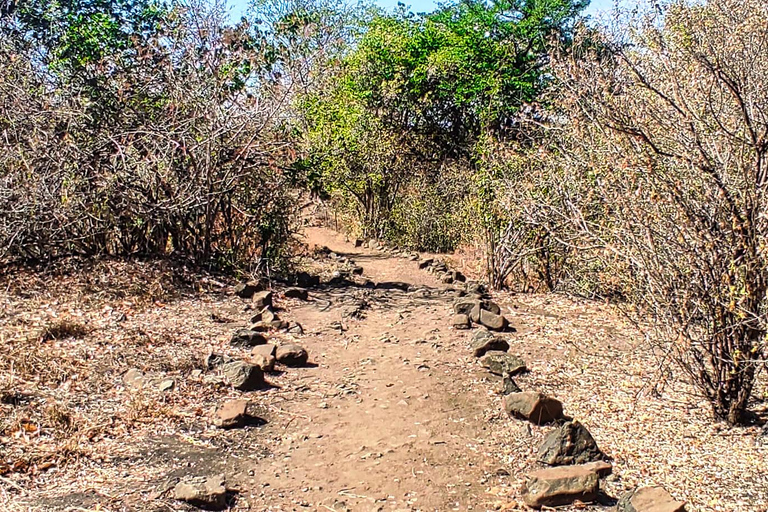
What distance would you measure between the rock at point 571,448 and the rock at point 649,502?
59cm

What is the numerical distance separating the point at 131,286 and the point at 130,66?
8.72 feet

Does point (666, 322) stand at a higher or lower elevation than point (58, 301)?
higher

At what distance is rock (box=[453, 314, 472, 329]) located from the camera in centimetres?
718

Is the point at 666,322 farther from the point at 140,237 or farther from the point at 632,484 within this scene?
the point at 140,237

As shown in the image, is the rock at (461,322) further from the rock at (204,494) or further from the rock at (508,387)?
the rock at (204,494)

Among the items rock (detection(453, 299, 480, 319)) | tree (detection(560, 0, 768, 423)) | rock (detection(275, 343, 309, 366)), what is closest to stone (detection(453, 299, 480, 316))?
rock (detection(453, 299, 480, 319))

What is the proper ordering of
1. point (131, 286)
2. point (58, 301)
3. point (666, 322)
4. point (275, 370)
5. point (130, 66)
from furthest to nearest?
point (130, 66) → point (131, 286) → point (58, 301) → point (275, 370) → point (666, 322)

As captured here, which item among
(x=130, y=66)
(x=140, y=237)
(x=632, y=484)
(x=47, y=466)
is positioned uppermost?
(x=130, y=66)

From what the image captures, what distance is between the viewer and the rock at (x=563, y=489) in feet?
12.6

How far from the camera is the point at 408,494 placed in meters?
4.08

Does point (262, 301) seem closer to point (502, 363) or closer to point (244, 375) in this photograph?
point (244, 375)

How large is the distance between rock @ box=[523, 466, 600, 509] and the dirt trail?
304 mm

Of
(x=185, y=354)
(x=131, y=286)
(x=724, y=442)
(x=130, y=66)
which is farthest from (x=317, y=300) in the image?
(x=724, y=442)

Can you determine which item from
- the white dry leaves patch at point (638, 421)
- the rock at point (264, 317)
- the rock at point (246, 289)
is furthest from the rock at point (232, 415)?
the rock at point (246, 289)
